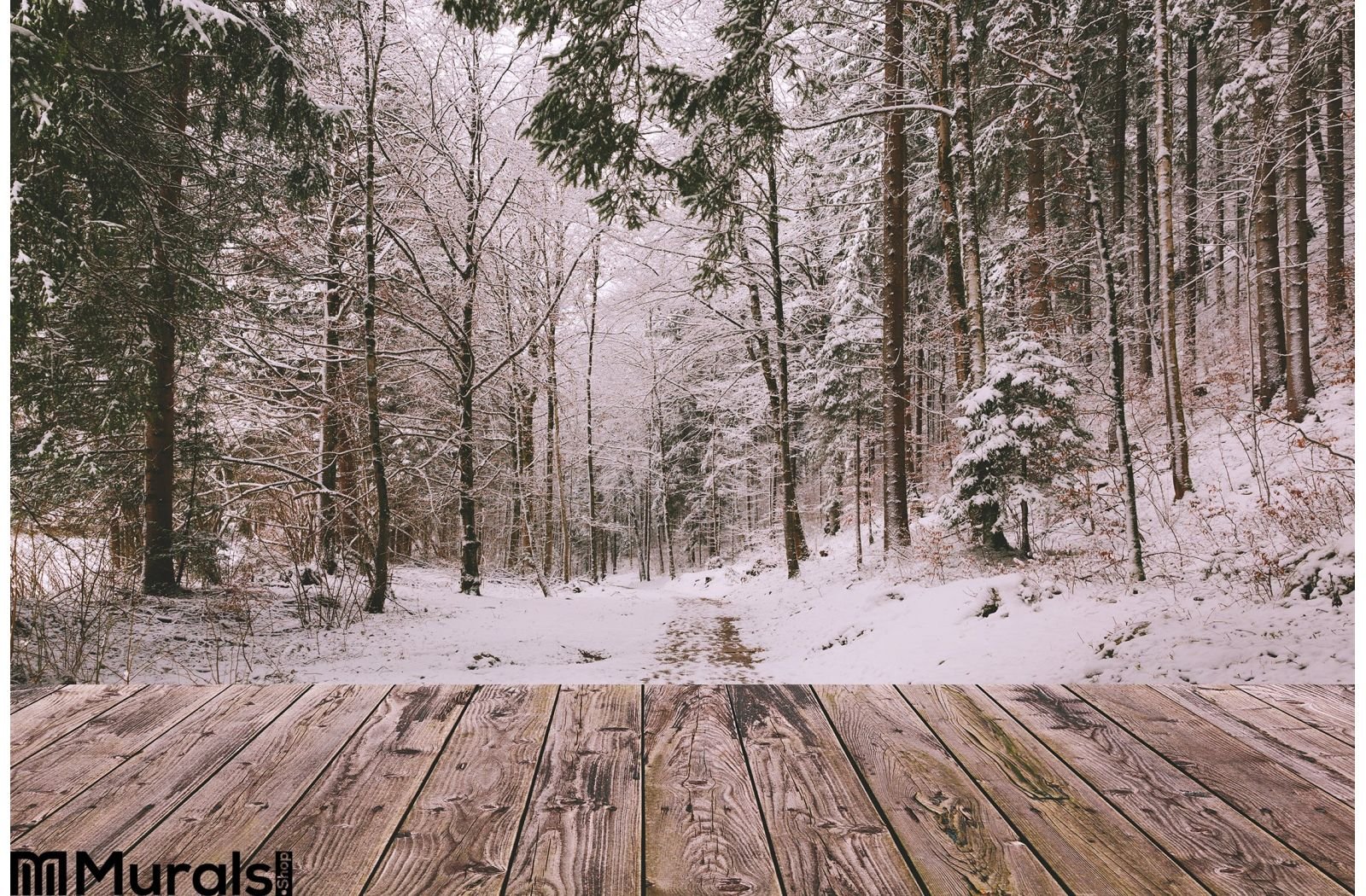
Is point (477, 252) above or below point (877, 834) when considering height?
above

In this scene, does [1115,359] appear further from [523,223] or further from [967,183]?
[523,223]

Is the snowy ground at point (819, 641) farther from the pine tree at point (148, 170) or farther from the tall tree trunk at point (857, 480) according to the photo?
the tall tree trunk at point (857, 480)

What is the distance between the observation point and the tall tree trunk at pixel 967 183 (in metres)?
4.37

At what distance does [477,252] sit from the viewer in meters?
4.34

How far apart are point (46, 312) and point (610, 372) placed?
3445 millimetres

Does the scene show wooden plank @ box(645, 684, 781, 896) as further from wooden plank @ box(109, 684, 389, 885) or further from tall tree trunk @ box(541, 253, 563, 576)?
tall tree trunk @ box(541, 253, 563, 576)

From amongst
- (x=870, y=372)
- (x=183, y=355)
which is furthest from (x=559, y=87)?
(x=870, y=372)

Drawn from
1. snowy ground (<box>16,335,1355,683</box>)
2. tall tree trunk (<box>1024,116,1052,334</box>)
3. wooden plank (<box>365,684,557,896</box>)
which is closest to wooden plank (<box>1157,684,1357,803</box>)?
snowy ground (<box>16,335,1355,683</box>)

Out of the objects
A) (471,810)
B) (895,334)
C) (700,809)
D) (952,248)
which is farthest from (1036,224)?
(471,810)

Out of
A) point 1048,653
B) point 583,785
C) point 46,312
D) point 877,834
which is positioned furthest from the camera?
point 1048,653

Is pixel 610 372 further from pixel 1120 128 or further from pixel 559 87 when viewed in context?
pixel 1120 128

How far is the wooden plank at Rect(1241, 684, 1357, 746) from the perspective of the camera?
88.4 inches

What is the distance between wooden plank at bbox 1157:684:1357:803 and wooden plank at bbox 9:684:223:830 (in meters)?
3.36

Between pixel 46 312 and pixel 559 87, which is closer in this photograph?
pixel 46 312
